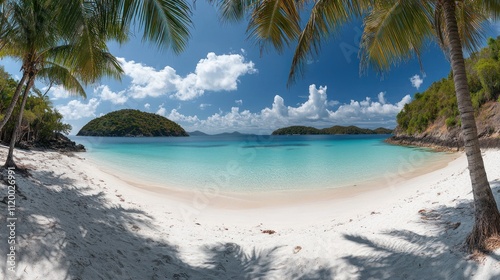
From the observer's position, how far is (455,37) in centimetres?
344

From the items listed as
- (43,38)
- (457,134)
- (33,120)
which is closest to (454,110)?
(457,134)

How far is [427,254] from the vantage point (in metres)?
3.39

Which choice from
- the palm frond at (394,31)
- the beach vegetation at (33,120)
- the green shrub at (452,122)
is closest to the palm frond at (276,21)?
the palm frond at (394,31)

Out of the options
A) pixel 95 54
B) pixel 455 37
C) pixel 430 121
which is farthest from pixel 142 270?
pixel 430 121

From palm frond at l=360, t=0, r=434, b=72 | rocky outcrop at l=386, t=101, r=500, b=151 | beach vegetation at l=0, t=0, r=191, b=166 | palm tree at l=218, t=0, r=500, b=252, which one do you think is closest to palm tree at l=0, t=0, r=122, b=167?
beach vegetation at l=0, t=0, r=191, b=166

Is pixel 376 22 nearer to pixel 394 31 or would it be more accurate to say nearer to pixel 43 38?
pixel 394 31

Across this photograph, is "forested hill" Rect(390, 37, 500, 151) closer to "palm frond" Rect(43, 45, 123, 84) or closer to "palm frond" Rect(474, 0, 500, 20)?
"palm frond" Rect(474, 0, 500, 20)

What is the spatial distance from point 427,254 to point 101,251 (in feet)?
14.5

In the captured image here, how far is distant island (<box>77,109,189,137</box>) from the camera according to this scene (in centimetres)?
10175

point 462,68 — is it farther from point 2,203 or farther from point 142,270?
point 2,203

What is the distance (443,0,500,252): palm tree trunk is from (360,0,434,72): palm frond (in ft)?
2.82

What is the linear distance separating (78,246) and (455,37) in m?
5.79

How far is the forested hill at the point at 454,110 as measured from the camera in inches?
815

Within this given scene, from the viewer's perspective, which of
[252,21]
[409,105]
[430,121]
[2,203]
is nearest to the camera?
[2,203]
